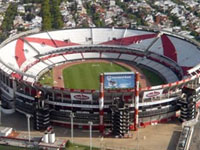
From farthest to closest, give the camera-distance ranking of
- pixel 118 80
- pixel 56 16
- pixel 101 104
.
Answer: pixel 56 16
pixel 101 104
pixel 118 80

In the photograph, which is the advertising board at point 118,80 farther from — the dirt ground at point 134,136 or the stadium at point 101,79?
the dirt ground at point 134,136

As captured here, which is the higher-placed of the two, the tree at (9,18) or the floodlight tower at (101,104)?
the tree at (9,18)

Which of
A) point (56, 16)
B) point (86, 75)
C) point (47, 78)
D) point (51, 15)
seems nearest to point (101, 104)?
point (86, 75)

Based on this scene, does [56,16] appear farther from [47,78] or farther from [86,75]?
[47,78]

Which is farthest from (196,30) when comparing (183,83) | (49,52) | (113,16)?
(183,83)

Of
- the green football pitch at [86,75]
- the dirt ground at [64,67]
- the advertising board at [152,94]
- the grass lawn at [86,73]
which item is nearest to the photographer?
the advertising board at [152,94]

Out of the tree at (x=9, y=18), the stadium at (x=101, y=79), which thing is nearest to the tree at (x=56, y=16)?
the tree at (x=9, y=18)

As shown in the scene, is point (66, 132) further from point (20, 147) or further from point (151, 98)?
point (151, 98)
